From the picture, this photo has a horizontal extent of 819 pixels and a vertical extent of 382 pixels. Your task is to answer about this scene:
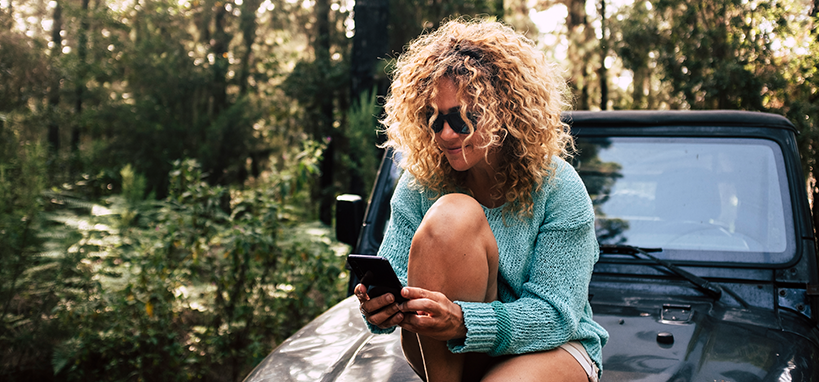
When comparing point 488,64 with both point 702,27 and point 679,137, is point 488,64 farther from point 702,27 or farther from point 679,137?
point 702,27

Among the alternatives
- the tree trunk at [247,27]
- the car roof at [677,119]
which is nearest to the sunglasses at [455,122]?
the car roof at [677,119]

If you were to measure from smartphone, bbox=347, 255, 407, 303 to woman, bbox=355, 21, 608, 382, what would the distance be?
0.03 m

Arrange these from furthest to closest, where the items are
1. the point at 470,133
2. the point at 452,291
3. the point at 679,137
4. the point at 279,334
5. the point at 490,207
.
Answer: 1. the point at 279,334
2. the point at 679,137
3. the point at 490,207
4. the point at 470,133
5. the point at 452,291

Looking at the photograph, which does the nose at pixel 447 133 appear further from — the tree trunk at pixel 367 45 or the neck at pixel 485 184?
the tree trunk at pixel 367 45

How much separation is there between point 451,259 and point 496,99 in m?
0.55

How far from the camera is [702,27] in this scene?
37.6 feet

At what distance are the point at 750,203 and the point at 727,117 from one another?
0.41m

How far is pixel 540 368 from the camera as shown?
1.61 metres

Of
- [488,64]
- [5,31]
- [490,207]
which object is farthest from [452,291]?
[5,31]

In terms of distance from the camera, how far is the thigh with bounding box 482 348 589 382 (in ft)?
5.16

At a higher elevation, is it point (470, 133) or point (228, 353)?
point (470, 133)

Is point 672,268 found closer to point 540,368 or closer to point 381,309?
point 540,368

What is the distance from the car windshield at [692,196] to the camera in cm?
246

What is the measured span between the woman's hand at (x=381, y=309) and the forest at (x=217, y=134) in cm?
112
